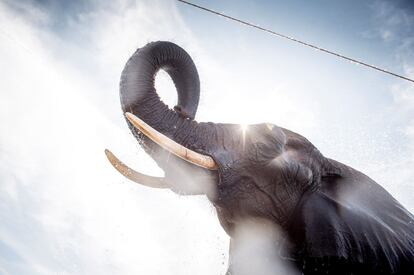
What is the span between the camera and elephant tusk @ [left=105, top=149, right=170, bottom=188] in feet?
11.7

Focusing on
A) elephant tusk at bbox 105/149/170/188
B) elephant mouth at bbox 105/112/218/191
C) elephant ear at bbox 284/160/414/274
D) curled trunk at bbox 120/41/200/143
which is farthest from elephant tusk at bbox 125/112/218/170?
elephant ear at bbox 284/160/414/274

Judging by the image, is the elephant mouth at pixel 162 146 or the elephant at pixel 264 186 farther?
the elephant at pixel 264 186

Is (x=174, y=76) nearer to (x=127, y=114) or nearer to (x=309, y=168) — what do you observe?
(x=127, y=114)

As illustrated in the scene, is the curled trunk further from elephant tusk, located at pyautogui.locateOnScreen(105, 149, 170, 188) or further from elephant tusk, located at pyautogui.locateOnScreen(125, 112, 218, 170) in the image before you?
elephant tusk, located at pyautogui.locateOnScreen(105, 149, 170, 188)

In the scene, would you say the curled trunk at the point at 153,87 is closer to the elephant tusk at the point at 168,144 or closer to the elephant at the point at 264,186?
the elephant at the point at 264,186

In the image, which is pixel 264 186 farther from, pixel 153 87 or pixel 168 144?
pixel 153 87

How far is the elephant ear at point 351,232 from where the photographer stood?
11.3ft

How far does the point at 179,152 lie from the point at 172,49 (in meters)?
1.12

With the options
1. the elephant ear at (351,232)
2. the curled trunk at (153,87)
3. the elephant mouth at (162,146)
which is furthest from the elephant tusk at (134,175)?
the elephant ear at (351,232)

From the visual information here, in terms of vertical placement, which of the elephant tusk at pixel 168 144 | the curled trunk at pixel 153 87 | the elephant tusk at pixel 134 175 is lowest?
the elephant tusk at pixel 134 175

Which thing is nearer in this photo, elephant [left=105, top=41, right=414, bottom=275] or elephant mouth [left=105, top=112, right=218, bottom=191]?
elephant mouth [left=105, top=112, right=218, bottom=191]

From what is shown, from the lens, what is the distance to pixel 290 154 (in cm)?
405

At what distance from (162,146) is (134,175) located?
0.47 metres

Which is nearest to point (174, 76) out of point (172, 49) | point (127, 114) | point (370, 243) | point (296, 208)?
point (172, 49)
